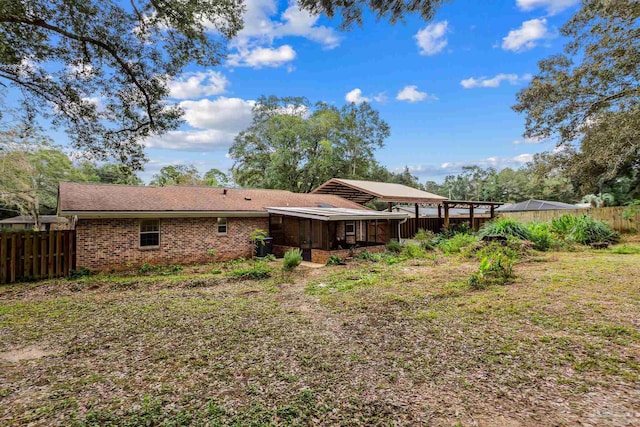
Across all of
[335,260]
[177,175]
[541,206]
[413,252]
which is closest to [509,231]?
[413,252]

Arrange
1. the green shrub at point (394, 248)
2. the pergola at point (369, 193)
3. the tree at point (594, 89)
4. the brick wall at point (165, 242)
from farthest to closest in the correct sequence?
the pergola at point (369, 193)
the green shrub at point (394, 248)
the brick wall at point (165, 242)
the tree at point (594, 89)

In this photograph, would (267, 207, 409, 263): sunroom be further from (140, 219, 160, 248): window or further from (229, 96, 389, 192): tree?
(229, 96, 389, 192): tree

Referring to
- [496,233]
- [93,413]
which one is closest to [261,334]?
[93,413]

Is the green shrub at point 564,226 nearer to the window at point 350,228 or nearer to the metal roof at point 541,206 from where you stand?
the window at point 350,228

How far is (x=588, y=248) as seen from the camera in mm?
13570

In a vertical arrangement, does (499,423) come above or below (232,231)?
below

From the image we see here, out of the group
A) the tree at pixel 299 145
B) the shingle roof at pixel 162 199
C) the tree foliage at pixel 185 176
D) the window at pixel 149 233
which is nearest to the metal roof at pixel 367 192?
the shingle roof at pixel 162 199

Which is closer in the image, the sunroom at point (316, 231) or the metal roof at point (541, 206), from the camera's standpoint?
the sunroom at point (316, 231)

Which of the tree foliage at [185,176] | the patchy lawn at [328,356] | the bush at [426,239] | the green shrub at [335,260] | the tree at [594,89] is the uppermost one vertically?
the tree foliage at [185,176]

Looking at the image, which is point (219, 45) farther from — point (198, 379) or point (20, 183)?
point (20, 183)

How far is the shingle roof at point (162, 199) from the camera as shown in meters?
10.5

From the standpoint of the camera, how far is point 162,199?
1254cm

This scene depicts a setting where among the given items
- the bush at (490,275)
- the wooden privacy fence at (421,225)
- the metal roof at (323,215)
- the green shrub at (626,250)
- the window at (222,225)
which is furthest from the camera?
the wooden privacy fence at (421,225)

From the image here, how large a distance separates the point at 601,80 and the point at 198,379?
36.0 ft
